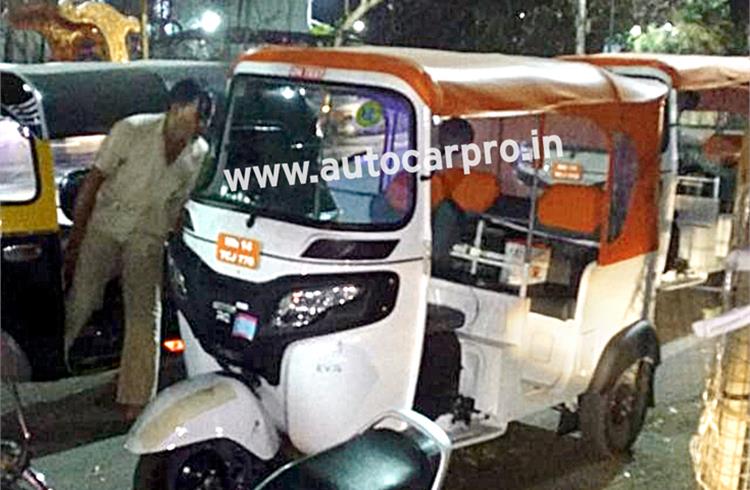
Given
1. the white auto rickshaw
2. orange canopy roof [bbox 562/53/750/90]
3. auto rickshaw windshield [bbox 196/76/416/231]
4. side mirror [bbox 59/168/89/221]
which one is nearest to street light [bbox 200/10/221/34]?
orange canopy roof [bbox 562/53/750/90]

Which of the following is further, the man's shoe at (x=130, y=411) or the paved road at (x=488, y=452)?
the man's shoe at (x=130, y=411)

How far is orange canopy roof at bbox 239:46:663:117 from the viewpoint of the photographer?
15.3 feet

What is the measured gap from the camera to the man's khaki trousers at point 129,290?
19.3 feet

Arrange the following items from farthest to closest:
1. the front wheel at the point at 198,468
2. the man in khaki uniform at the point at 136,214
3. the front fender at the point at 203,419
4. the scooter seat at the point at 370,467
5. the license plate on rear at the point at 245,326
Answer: the man in khaki uniform at the point at 136,214 < the license plate on rear at the point at 245,326 < the front wheel at the point at 198,468 < the front fender at the point at 203,419 < the scooter seat at the point at 370,467

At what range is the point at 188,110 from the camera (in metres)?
5.83

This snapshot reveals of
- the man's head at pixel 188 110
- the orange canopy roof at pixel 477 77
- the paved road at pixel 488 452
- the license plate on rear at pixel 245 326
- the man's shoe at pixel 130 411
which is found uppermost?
the orange canopy roof at pixel 477 77

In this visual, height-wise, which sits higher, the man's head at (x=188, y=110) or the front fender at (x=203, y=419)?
the man's head at (x=188, y=110)

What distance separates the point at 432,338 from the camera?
524 centimetres

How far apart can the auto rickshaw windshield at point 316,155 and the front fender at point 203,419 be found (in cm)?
76

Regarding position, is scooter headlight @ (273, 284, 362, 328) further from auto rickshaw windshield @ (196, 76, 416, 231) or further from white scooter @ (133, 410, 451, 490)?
white scooter @ (133, 410, 451, 490)

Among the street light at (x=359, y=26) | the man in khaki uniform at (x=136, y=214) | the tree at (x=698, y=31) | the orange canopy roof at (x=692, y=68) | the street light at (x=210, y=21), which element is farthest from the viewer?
the street light at (x=210, y=21)

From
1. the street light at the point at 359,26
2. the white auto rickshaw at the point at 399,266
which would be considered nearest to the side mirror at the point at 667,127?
the white auto rickshaw at the point at 399,266

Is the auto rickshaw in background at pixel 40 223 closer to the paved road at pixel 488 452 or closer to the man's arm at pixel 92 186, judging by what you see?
the man's arm at pixel 92 186

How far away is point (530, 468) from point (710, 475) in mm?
2654
